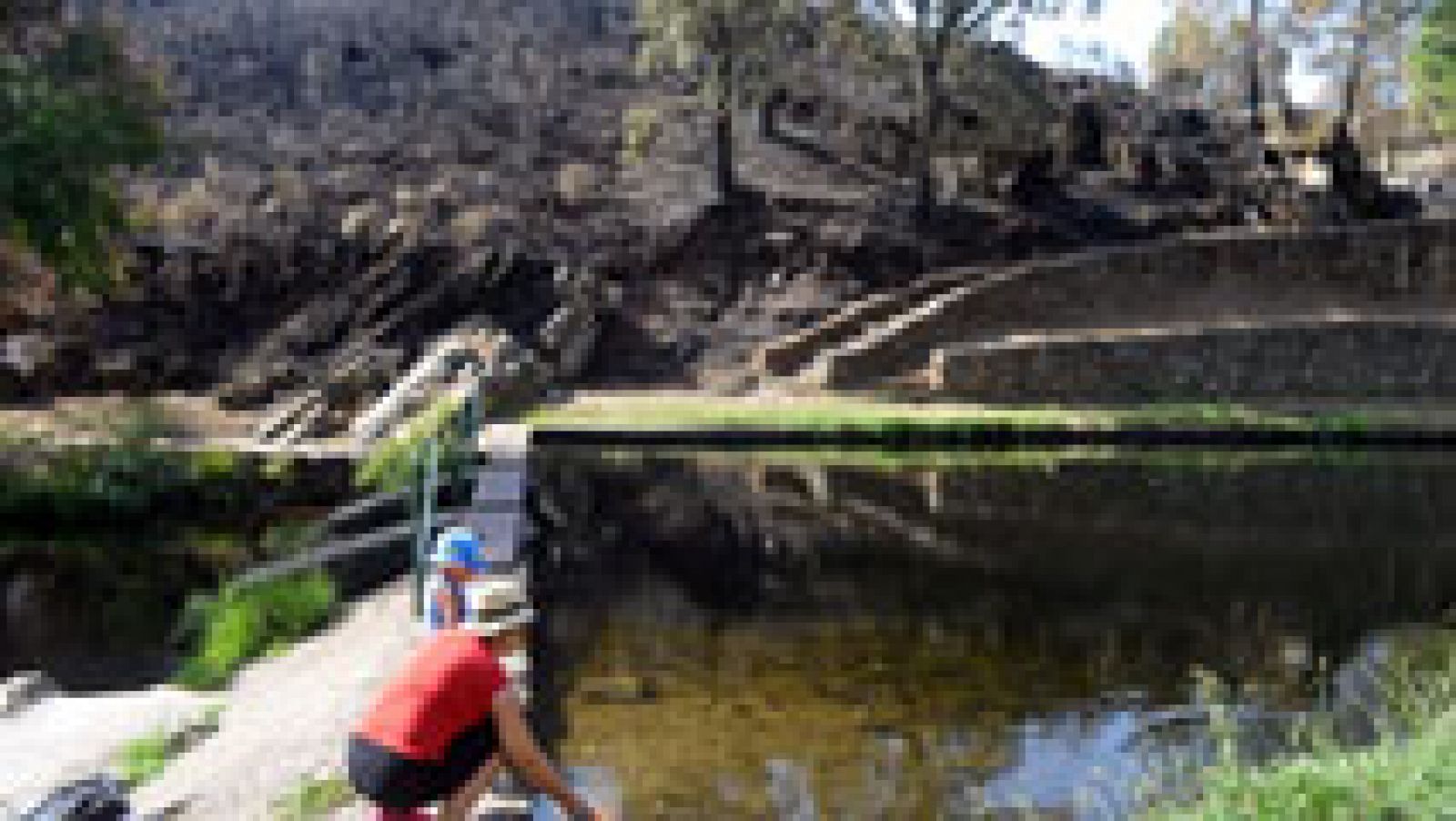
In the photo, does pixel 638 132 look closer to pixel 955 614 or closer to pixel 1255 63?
pixel 1255 63

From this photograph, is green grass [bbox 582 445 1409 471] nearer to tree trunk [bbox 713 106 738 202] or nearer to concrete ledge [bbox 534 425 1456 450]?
concrete ledge [bbox 534 425 1456 450]

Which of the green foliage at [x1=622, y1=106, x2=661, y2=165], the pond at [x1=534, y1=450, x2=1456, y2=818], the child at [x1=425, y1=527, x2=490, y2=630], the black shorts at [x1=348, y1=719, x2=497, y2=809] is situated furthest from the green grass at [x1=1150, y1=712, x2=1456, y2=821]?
the green foliage at [x1=622, y1=106, x2=661, y2=165]

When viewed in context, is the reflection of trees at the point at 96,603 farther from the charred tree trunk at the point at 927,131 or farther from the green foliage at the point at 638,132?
the charred tree trunk at the point at 927,131

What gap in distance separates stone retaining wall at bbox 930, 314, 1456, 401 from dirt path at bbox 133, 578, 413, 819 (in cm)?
1813

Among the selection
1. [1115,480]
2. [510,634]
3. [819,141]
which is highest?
[819,141]

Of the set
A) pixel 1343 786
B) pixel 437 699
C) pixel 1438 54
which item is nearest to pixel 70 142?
pixel 437 699

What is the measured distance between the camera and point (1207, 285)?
104 feet

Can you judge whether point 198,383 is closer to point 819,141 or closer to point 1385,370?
point 819,141

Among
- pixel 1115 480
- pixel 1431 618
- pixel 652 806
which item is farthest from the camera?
pixel 1115 480

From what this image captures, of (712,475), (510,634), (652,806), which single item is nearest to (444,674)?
(510,634)

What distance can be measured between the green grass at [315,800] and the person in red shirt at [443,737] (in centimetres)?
221

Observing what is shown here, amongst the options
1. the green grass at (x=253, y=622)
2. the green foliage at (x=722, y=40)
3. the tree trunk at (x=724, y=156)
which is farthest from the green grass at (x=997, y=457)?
the tree trunk at (x=724, y=156)

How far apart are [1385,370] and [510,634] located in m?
27.9

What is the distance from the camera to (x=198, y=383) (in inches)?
1229
